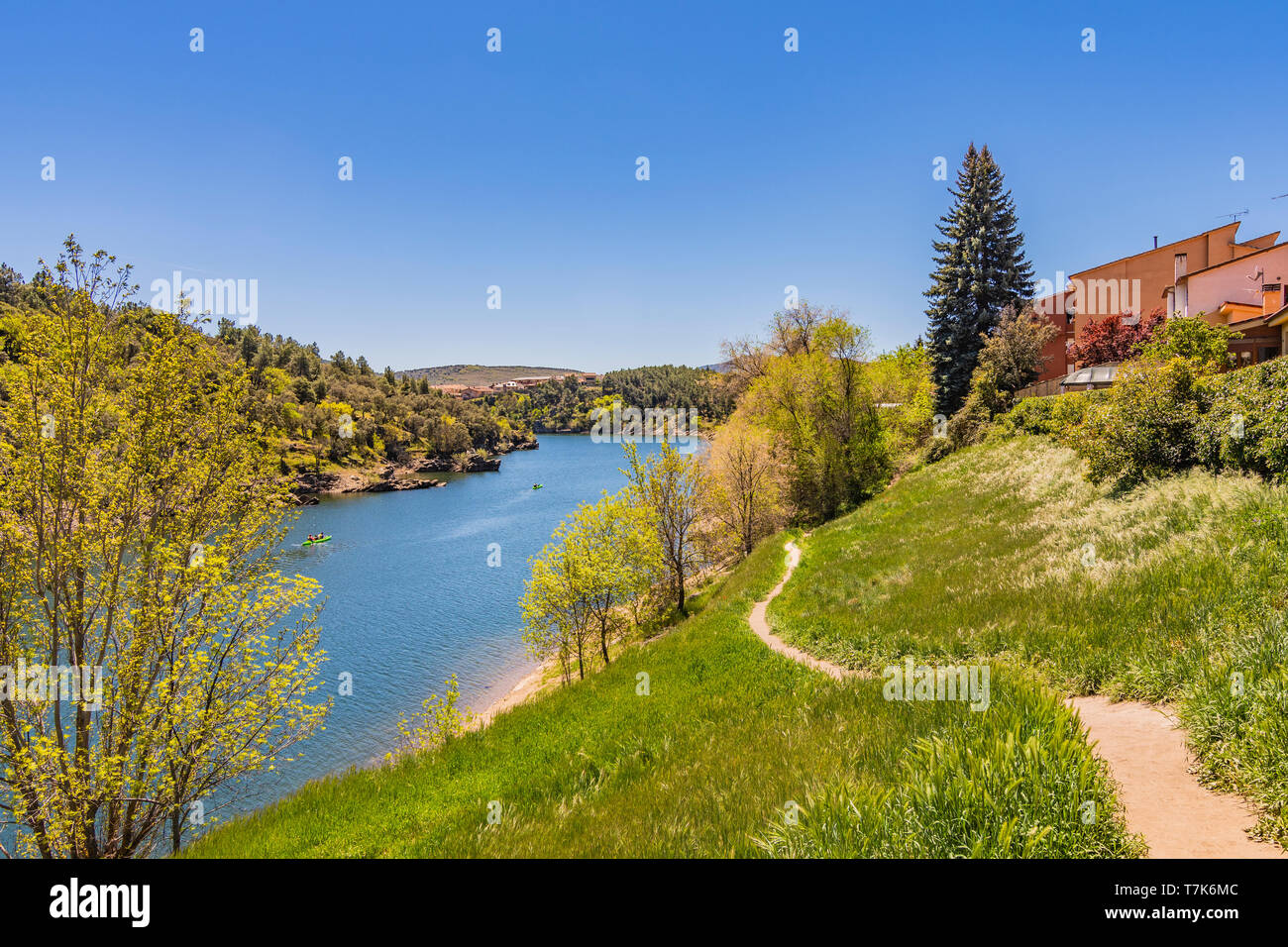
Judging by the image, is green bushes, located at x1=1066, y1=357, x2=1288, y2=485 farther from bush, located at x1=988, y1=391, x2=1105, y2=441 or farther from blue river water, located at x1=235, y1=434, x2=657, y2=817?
blue river water, located at x1=235, y1=434, x2=657, y2=817

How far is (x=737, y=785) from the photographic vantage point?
6.06 meters

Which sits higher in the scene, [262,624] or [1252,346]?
[1252,346]

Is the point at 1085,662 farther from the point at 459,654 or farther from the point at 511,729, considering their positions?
the point at 459,654

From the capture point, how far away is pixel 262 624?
1438 cm

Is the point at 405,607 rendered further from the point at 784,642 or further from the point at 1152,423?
the point at 1152,423

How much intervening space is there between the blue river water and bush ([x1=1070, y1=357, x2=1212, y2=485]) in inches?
909

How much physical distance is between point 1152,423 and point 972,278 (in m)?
35.8

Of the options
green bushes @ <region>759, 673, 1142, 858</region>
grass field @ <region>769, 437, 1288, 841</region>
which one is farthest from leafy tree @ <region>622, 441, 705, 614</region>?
green bushes @ <region>759, 673, 1142, 858</region>

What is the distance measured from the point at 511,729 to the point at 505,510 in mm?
70815

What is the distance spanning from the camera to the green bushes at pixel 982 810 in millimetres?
4051

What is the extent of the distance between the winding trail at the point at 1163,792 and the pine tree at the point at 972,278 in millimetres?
41553

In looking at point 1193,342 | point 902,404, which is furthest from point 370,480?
point 1193,342

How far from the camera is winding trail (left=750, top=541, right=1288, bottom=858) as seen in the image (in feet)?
13.5
